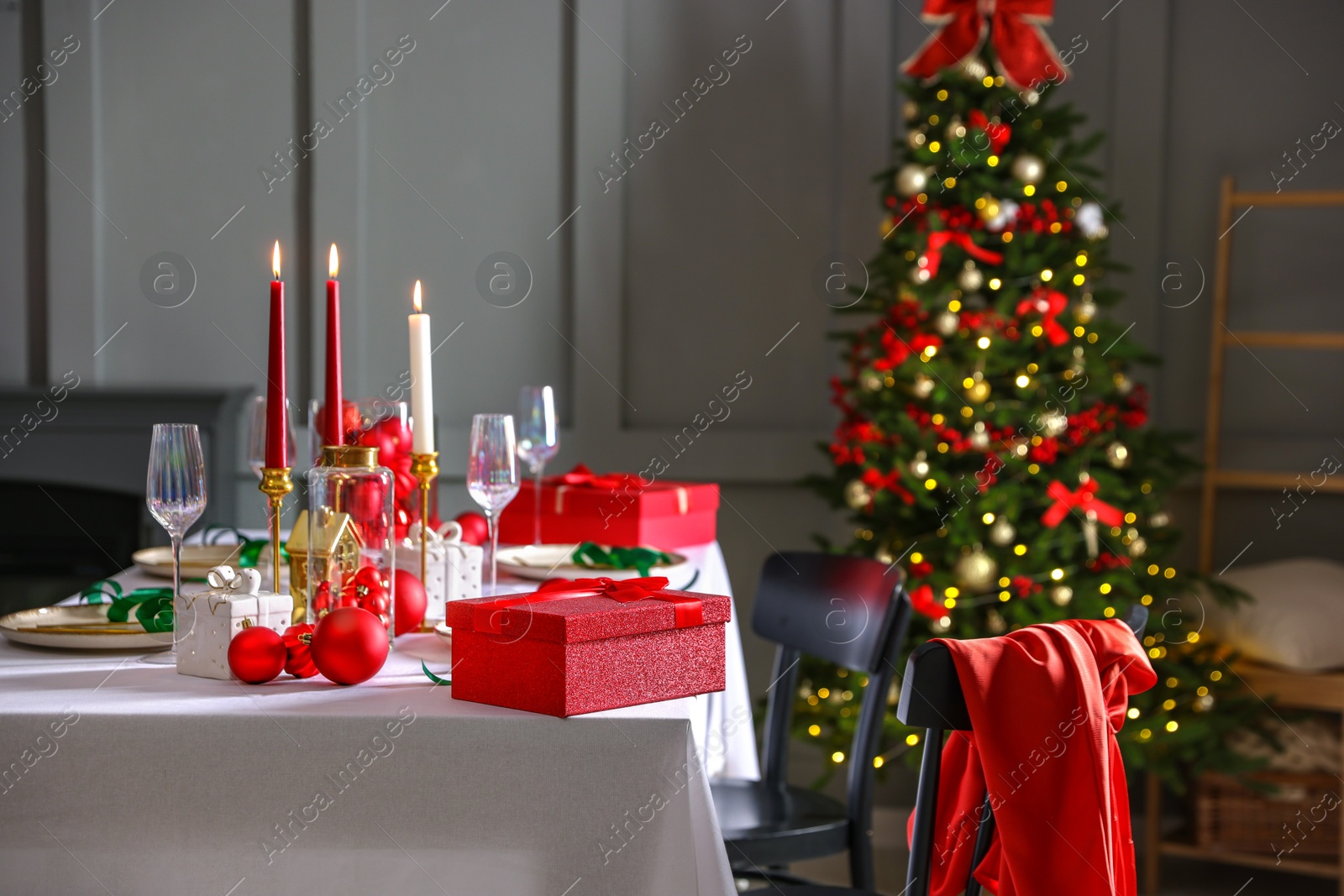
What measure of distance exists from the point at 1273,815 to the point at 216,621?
267cm

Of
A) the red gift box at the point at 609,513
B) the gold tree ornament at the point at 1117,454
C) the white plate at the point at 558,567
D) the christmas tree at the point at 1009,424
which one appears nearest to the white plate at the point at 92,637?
the white plate at the point at 558,567

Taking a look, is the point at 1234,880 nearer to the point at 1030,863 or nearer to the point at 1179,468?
the point at 1179,468

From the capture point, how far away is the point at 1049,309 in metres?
2.71

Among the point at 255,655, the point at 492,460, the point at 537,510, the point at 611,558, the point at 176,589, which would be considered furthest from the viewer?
the point at 537,510

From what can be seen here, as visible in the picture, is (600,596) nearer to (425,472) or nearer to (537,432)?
(425,472)

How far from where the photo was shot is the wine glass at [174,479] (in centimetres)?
126

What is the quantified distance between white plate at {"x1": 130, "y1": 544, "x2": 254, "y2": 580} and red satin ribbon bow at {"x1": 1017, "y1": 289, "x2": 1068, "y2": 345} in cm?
184

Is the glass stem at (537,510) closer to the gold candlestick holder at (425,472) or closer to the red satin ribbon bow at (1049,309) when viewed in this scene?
the gold candlestick holder at (425,472)

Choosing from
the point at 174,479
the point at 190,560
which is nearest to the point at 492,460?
the point at 174,479

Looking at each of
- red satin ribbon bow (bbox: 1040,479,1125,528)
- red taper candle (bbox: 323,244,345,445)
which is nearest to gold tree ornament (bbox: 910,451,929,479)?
red satin ribbon bow (bbox: 1040,479,1125,528)

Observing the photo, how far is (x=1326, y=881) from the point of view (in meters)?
3.00

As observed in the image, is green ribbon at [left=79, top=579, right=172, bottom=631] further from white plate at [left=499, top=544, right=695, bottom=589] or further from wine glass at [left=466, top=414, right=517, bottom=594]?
white plate at [left=499, top=544, right=695, bottom=589]

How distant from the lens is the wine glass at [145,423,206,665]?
1.26 meters

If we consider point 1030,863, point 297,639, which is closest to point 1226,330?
point 1030,863
